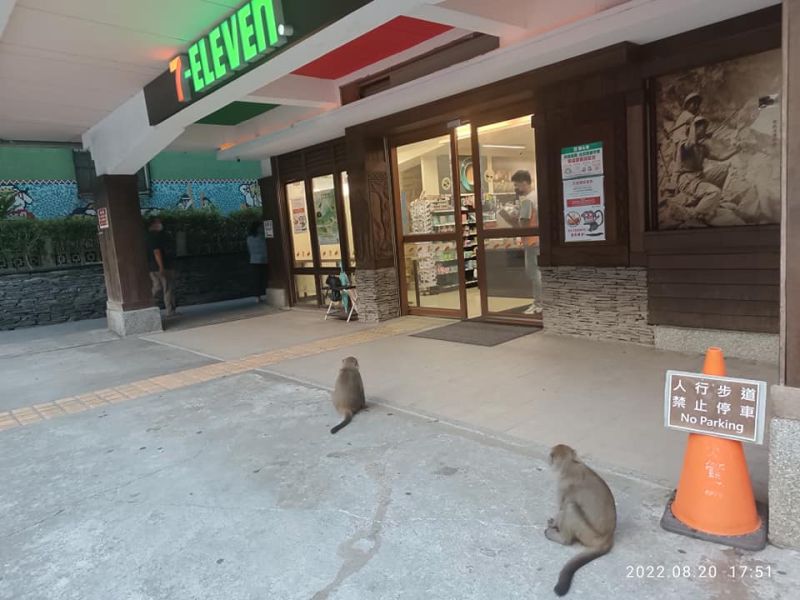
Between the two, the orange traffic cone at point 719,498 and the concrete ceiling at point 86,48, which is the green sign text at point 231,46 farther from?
the orange traffic cone at point 719,498

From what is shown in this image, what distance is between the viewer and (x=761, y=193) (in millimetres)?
4758

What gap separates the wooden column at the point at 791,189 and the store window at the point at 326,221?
25.1ft

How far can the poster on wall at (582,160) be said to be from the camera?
219 inches

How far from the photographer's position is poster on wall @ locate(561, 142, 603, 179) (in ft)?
18.3

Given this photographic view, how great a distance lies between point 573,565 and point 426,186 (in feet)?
21.0

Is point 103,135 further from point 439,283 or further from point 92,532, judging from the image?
point 92,532

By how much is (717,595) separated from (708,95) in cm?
442

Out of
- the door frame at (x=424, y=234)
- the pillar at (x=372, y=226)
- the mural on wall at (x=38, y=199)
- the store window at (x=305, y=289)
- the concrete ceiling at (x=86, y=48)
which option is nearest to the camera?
the concrete ceiling at (x=86, y=48)

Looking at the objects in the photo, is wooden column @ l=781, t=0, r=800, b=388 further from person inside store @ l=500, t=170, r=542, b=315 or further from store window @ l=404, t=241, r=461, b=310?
store window @ l=404, t=241, r=461, b=310

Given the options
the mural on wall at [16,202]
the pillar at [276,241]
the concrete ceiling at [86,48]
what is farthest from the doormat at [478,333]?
the mural on wall at [16,202]

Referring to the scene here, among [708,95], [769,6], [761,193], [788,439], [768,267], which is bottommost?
[788,439]

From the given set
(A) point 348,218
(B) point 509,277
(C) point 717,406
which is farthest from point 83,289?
(C) point 717,406

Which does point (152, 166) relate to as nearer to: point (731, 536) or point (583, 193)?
point (583, 193)

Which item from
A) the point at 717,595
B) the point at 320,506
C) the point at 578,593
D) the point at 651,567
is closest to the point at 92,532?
the point at 320,506
